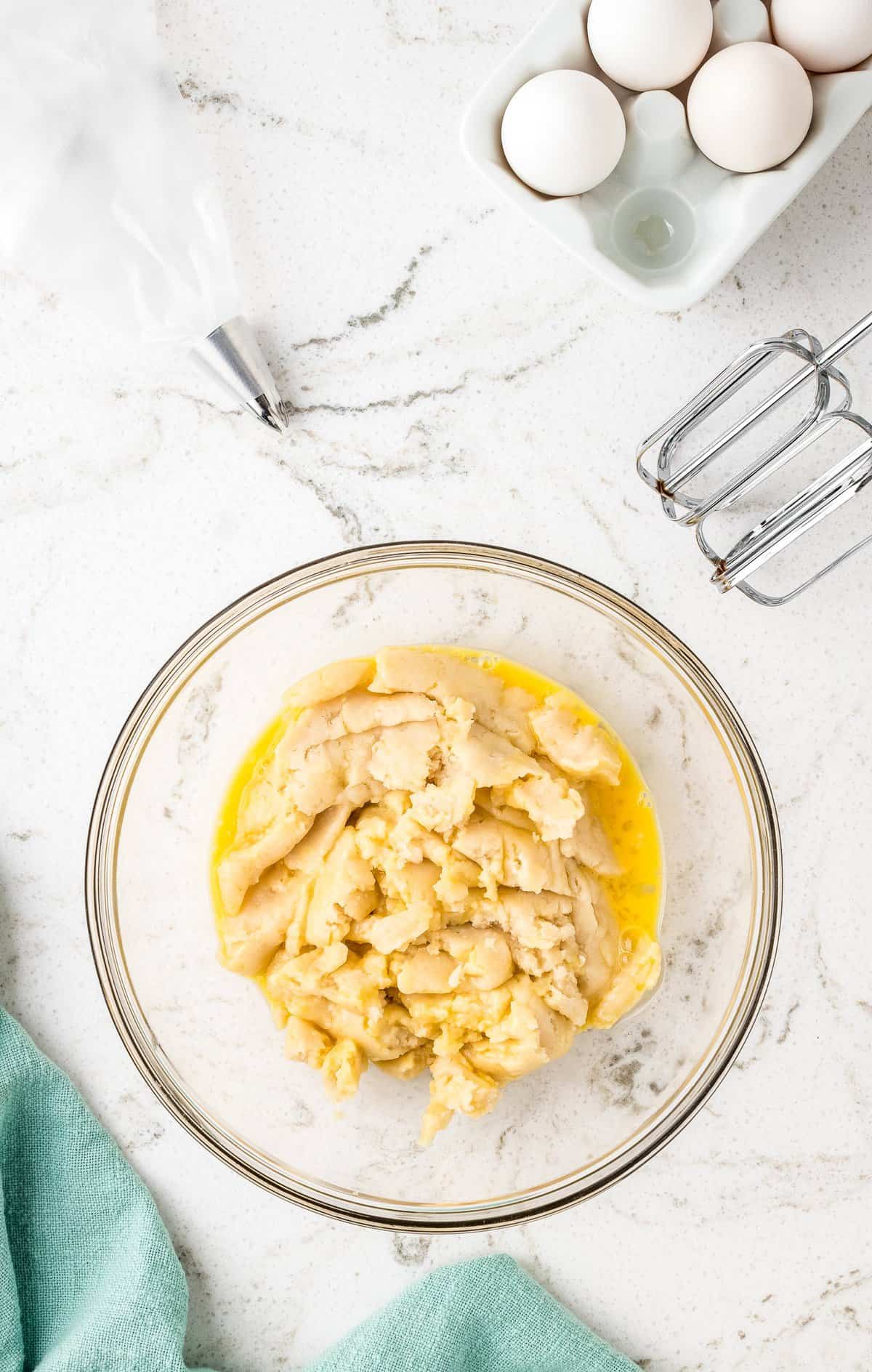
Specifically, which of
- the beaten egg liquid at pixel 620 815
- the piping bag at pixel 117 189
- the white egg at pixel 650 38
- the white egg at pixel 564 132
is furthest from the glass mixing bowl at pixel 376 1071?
the white egg at pixel 650 38

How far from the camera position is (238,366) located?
1.46m

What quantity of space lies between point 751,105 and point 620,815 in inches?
36.3

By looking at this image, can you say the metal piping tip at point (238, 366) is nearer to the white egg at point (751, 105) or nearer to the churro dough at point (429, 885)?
the churro dough at point (429, 885)

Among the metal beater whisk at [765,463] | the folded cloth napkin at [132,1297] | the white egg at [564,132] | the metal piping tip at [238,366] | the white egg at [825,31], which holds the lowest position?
the folded cloth napkin at [132,1297]

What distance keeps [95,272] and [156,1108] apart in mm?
1198

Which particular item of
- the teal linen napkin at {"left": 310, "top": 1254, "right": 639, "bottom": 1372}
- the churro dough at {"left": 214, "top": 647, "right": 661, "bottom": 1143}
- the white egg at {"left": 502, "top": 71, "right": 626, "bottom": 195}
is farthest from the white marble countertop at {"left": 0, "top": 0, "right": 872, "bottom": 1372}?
the churro dough at {"left": 214, "top": 647, "right": 661, "bottom": 1143}

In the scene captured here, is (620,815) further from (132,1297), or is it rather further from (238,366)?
(132,1297)

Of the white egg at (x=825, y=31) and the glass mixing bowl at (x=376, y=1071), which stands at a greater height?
the white egg at (x=825, y=31)

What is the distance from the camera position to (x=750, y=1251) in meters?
1.56

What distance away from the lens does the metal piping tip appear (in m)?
1.46

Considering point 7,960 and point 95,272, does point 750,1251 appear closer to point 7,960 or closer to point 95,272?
point 7,960

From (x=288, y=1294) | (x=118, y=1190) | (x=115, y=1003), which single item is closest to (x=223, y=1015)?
(x=115, y=1003)

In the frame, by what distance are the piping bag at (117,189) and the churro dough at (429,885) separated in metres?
0.49

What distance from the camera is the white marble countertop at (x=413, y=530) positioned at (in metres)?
1.50
